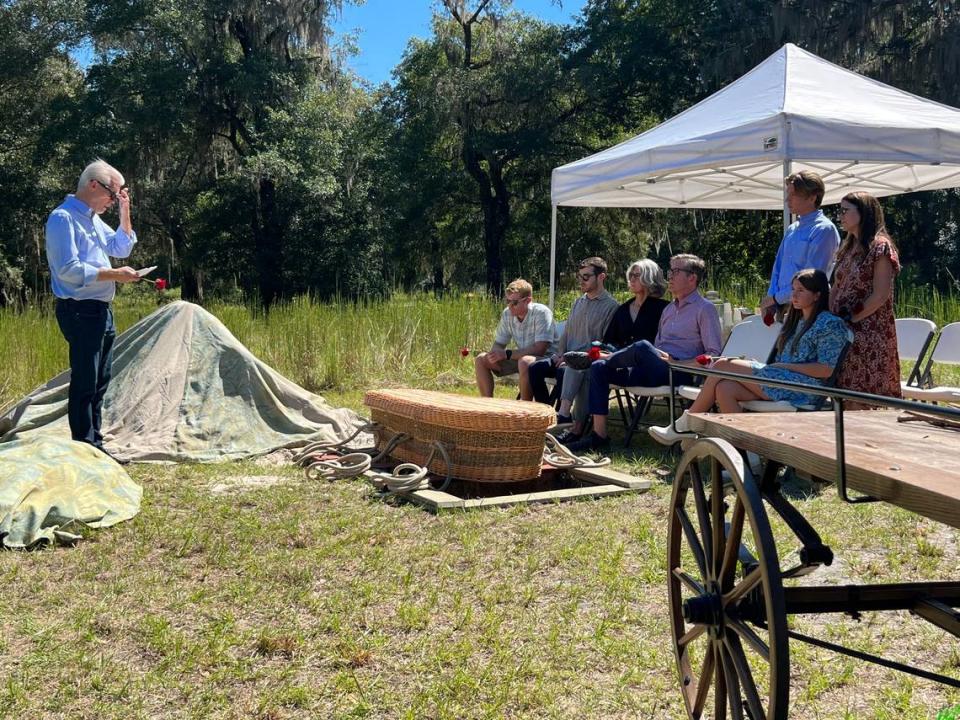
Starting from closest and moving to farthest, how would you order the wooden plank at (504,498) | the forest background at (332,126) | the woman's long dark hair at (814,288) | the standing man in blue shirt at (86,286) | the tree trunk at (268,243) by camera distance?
the wooden plank at (504,498) → the woman's long dark hair at (814,288) → the standing man in blue shirt at (86,286) → the forest background at (332,126) → the tree trunk at (268,243)

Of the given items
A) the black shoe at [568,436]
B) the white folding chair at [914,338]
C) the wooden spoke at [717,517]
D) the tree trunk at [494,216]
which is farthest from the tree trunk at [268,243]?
the wooden spoke at [717,517]

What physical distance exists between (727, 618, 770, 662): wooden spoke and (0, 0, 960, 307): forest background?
2055 cm

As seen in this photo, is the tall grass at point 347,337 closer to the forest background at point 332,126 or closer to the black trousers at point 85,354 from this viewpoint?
the black trousers at point 85,354

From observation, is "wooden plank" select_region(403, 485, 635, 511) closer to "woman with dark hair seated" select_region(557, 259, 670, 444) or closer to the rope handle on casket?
the rope handle on casket

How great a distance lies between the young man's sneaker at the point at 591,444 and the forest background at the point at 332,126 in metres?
16.4

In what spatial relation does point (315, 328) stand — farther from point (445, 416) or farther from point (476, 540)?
point (476, 540)

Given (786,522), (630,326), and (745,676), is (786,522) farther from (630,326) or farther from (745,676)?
(630,326)

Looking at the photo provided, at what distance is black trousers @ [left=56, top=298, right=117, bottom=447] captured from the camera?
564 cm

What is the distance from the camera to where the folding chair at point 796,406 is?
4812 mm

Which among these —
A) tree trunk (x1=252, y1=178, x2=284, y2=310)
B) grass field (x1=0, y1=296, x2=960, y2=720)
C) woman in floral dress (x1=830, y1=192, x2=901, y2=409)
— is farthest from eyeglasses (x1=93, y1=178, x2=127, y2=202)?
tree trunk (x1=252, y1=178, x2=284, y2=310)

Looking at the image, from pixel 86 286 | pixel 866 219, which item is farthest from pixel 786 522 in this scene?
pixel 86 286

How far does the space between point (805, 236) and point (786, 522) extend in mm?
3873

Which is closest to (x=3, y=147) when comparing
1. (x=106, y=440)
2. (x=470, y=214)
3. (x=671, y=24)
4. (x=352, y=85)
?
(x=352, y=85)

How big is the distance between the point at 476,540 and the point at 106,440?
3.29 m
